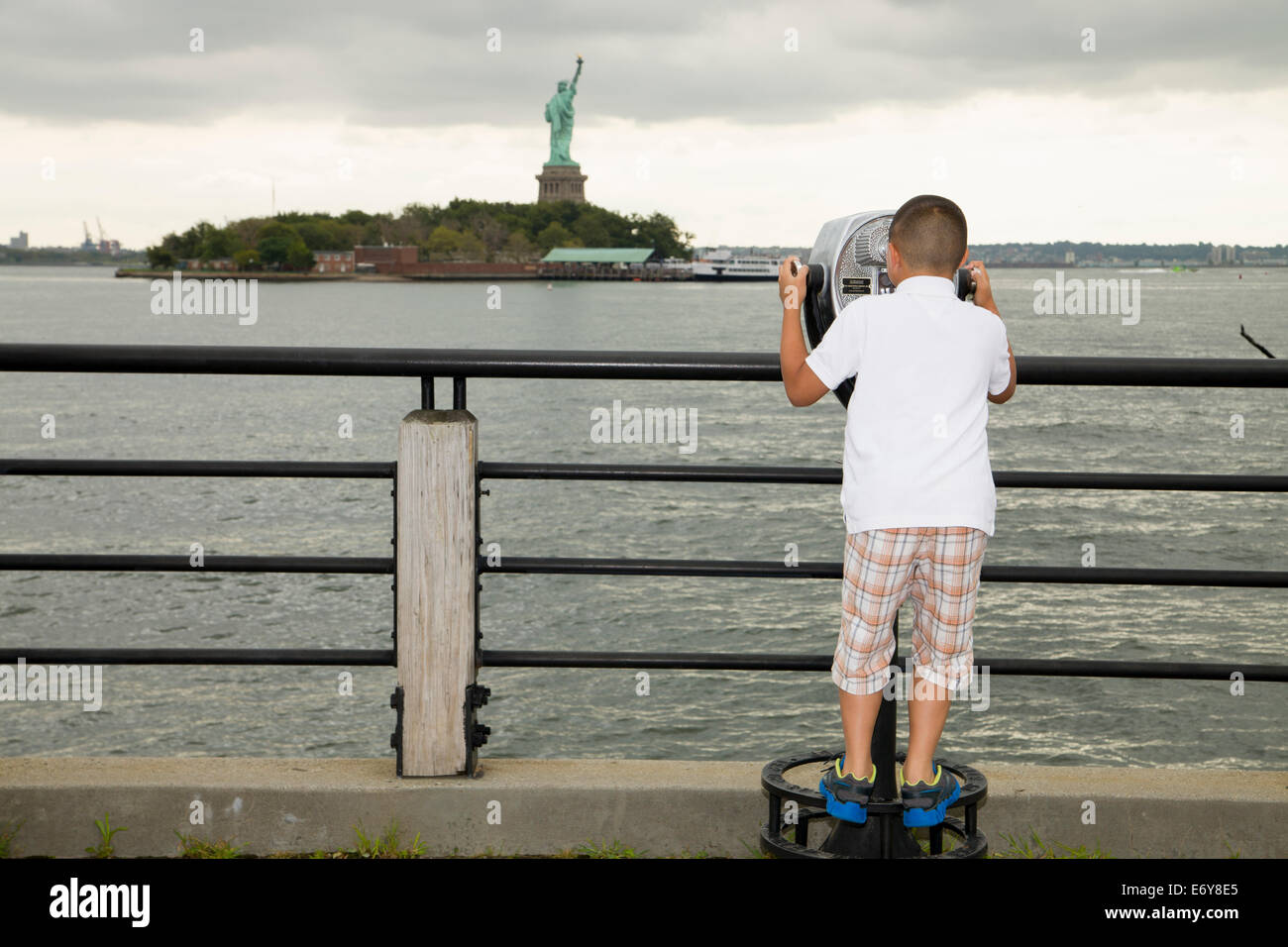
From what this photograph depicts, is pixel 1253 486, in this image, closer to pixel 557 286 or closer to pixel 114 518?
pixel 114 518

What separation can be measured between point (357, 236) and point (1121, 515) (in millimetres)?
177785

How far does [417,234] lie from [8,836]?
191576 millimetres

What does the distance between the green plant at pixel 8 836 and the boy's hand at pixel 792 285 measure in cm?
224

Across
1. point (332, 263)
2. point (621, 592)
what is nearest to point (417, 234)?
point (332, 263)

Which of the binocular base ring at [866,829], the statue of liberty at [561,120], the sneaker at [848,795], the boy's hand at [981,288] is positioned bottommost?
the binocular base ring at [866,829]

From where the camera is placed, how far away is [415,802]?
10.7 feet

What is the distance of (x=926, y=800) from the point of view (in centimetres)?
282

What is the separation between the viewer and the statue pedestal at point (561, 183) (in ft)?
630

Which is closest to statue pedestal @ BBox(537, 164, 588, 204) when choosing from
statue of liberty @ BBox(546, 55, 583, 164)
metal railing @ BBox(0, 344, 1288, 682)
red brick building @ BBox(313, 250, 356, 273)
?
statue of liberty @ BBox(546, 55, 583, 164)

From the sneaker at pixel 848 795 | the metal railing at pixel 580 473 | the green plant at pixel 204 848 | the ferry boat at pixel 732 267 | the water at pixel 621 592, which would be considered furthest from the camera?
the ferry boat at pixel 732 267

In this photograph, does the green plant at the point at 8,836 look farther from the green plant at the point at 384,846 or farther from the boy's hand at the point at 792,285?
the boy's hand at the point at 792,285

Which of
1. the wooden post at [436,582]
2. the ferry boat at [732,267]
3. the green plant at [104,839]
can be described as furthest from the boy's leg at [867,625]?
the ferry boat at [732,267]

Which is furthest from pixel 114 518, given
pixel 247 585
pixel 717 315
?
pixel 717 315

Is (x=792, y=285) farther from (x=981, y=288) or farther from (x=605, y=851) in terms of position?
(x=605, y=851)
